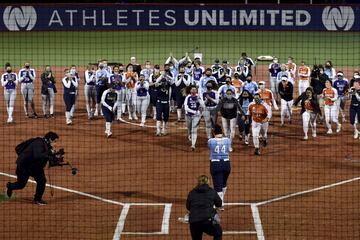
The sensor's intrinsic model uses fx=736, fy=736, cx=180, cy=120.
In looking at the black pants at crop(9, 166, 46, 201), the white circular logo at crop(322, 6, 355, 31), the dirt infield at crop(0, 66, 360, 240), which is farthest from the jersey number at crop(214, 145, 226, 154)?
the white circular logo at crop(322, 6, 355, 31)

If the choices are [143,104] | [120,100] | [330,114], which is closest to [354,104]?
[330,114]

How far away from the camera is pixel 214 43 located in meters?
40.5

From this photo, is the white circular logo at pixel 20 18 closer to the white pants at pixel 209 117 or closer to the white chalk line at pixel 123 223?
the white pants at pixel 209 117

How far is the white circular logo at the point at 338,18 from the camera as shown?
36.6 m

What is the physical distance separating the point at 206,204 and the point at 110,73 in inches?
579

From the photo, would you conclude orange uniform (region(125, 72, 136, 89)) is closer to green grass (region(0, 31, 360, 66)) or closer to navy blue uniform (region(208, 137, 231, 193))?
navy blue uniform (region(208, 137, 231, 193))

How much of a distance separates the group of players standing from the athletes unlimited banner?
8223 mm

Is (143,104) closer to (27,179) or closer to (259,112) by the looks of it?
(259,112)

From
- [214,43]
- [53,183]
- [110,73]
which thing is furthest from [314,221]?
[214,43]

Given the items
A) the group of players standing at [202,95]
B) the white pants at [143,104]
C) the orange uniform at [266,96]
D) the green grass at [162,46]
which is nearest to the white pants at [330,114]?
the group of players standing at [202,95]

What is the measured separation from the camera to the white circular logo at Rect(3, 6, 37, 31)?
123ft

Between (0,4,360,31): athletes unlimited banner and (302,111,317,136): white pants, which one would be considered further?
(0,4,360,31): athletes unlimited banner

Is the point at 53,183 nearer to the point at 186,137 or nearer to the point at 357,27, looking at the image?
the point at 186,137

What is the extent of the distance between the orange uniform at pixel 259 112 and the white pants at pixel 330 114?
3.37 meters
